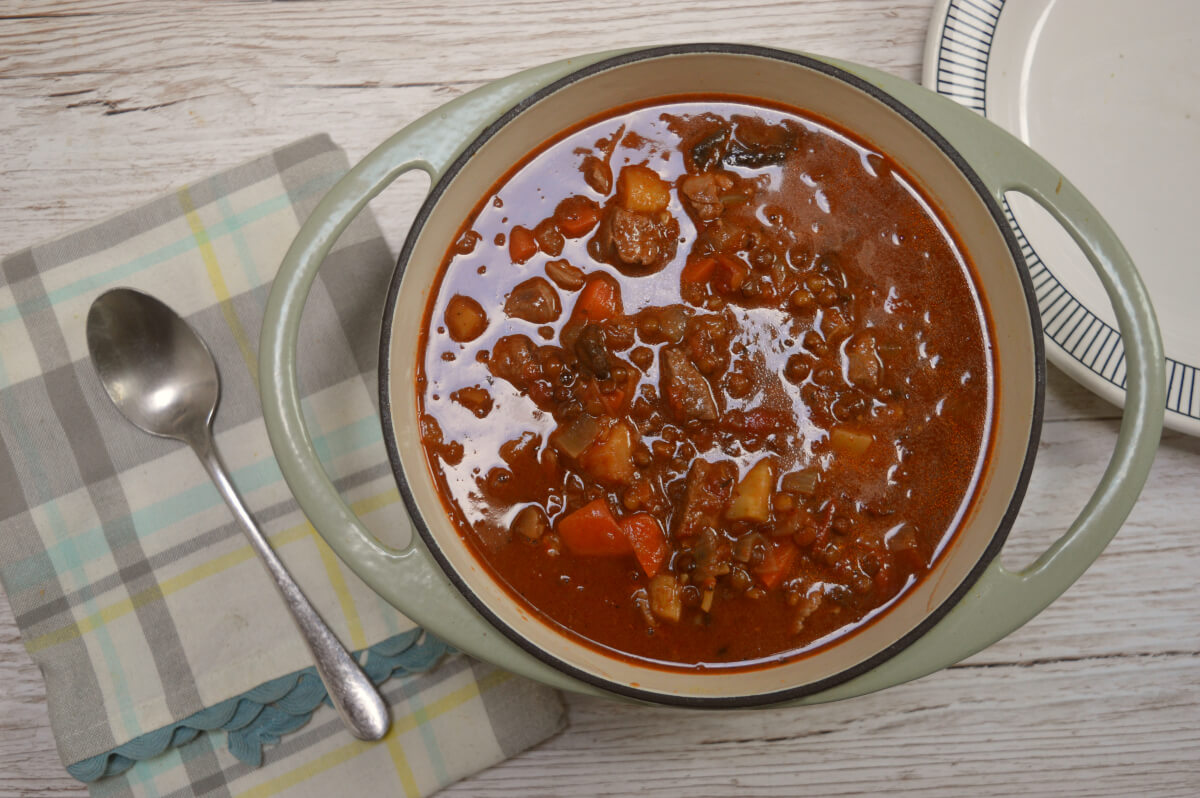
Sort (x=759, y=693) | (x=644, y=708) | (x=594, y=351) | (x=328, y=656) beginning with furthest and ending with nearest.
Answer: (x=644, y=708) → (x=328, y=656) → (x=594, y=351) → (x=759, y=693)

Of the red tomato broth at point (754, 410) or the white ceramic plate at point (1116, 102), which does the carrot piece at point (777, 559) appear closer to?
the red tomato broth at point (754, 410)

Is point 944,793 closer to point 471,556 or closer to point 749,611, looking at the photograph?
point 749,611

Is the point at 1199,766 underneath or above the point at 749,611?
underneath

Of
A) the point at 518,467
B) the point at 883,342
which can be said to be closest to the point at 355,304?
the point at 518,467

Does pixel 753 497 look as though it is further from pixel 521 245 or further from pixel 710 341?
pixel 521 245

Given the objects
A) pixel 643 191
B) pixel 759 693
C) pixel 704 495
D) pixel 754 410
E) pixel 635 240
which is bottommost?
pixel 759 693

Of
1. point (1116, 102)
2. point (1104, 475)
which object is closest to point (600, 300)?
point (1104, 475)

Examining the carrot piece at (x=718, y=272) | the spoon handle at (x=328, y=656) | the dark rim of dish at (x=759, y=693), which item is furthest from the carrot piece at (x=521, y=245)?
the spoon handle at (x=328, y=656)

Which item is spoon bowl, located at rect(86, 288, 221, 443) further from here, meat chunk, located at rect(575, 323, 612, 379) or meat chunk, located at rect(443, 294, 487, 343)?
meat chunk, located at rect(575, 323, 612, 379)
